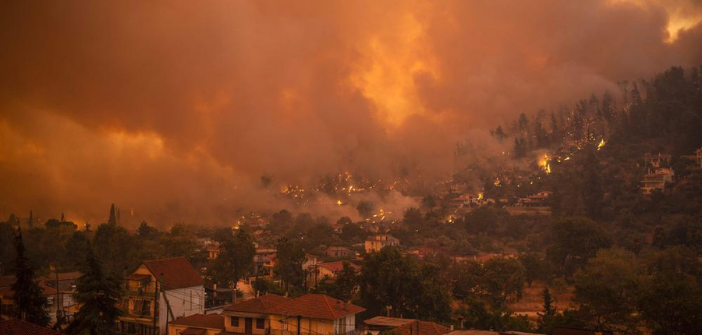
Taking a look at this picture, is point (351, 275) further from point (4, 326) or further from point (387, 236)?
point (387, 236)

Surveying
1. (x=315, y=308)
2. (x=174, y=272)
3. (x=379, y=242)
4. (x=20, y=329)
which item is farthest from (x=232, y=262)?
(x=20, y=329)

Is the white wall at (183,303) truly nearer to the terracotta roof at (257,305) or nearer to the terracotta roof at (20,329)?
the terracotta roof at (257,305)

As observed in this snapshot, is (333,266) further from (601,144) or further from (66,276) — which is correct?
(601,144)

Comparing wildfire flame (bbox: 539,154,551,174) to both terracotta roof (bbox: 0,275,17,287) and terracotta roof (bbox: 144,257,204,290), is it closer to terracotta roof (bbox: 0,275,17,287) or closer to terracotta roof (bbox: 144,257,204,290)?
terracotta roof (bbox: 144,257,204,290)

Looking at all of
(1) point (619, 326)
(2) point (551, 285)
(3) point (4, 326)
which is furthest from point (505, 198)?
(3) point (4, 326)

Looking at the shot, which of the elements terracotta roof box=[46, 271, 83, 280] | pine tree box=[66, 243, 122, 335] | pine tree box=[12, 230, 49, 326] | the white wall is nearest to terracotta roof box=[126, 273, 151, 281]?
the white wall

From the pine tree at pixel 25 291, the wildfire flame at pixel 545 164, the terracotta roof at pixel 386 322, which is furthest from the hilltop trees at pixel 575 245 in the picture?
the pine tree at pixel 25 291
